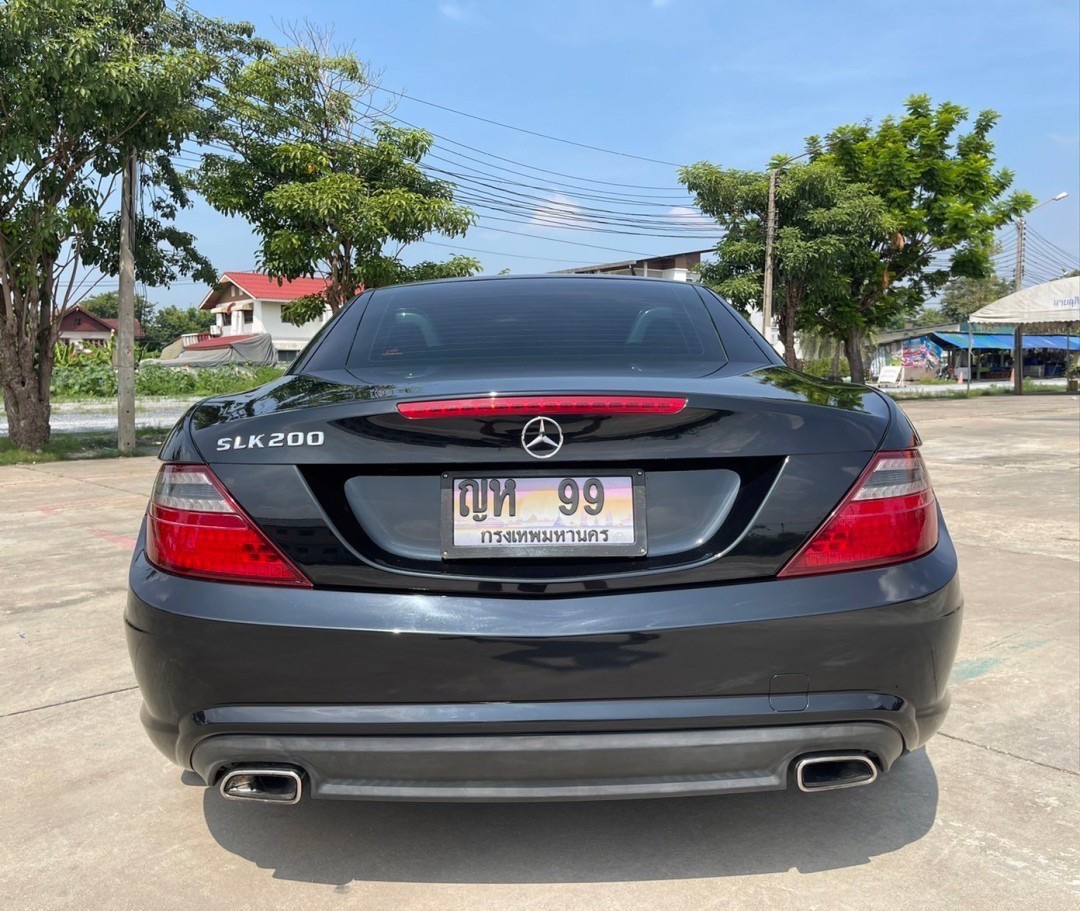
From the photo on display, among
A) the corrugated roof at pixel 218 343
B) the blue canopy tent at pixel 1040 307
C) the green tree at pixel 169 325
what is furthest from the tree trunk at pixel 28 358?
the green tree at pixel 169 325

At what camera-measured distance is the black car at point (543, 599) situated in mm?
1761

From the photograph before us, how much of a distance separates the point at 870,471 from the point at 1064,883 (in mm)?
1053

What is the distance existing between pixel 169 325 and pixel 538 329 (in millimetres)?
85627

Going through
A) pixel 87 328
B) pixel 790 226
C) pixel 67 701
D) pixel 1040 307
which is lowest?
pixel 67 701

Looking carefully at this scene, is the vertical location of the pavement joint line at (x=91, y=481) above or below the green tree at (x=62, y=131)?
below

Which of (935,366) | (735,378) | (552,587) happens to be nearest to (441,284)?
(735,378)

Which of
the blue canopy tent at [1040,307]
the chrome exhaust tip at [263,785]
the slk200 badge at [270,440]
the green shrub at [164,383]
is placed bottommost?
the green shrub at [164,383]

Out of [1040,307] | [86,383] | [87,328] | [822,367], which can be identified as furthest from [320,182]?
[87,328]

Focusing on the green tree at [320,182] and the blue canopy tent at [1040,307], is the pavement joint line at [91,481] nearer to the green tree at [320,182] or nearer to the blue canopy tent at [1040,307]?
the green tree at [320,182]

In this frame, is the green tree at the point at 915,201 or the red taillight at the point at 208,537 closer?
the red taillight at the point at 208,537

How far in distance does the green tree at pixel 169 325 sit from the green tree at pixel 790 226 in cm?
5909

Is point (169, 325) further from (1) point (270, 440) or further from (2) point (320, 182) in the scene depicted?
(1) point (270, 440)

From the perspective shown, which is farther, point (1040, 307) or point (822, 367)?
point (822, 367)

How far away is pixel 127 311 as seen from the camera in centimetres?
1312
